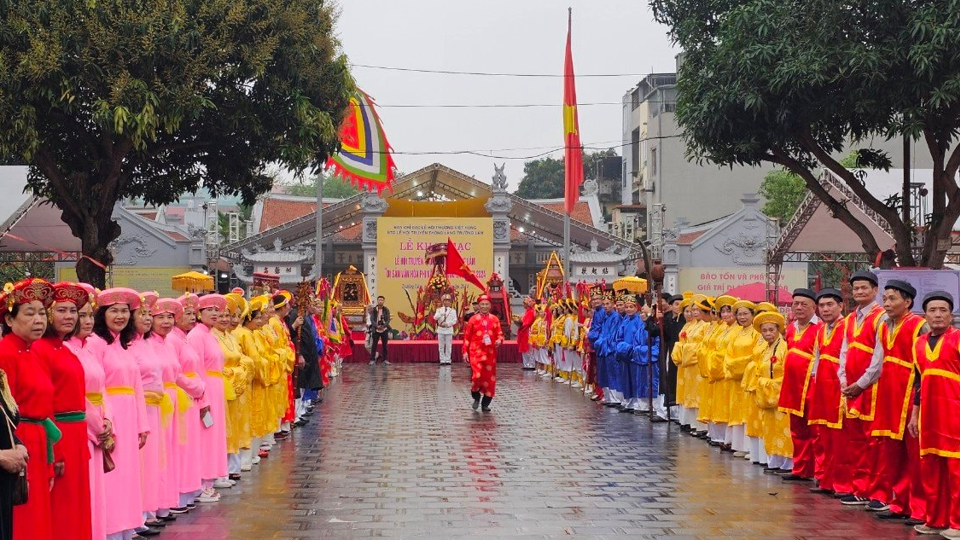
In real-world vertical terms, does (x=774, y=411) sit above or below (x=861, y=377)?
below

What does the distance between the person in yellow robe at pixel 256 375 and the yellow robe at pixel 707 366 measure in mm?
4892

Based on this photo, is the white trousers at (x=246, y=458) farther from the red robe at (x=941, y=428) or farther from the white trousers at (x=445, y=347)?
the white trousers at (x=445, y=347)

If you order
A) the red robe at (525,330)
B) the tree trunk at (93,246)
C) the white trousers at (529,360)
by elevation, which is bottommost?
the white trousers at (529,360)

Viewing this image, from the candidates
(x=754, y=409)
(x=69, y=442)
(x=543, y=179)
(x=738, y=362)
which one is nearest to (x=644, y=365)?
(x=738, y=362)

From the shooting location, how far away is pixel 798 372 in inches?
434

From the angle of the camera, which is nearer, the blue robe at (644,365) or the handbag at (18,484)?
the handbag at (18,484)

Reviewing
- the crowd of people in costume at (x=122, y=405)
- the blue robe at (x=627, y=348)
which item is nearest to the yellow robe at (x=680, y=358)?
the blue robe at (x=627, y=348)

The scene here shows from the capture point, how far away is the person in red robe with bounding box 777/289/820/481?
36.0 ft

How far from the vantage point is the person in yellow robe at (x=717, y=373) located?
13.2 meters

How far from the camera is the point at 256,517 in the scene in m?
9.07

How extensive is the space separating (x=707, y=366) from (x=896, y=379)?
4382mm

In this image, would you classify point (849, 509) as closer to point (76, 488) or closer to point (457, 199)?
point (76, 488)

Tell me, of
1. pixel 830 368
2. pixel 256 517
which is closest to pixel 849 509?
pixel 830 368

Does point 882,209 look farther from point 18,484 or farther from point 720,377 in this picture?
point 18,484
